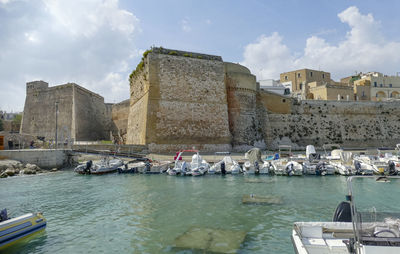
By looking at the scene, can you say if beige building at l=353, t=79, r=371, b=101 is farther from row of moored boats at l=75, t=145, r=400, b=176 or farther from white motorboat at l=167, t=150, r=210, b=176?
white motorboat at l=167, t=150, r=210, b=176

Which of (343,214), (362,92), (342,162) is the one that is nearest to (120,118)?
(342,162)

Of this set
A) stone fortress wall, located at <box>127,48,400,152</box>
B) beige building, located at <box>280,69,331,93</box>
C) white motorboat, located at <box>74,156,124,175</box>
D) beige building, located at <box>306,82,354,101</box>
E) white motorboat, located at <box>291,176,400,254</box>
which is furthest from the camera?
beige building, located at <box>280,69,331,93</box>

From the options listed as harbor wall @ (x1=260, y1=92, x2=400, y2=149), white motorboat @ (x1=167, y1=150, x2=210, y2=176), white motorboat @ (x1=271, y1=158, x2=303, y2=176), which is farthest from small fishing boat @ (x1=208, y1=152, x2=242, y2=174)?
harbor wall @ (x1=260, y1=92, x2=400, y2=149)

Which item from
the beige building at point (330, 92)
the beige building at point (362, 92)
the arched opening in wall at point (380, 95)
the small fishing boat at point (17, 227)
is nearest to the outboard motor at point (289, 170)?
the small fishing boat at point (17, 227)

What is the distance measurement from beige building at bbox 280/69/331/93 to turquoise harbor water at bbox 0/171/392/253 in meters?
34.0

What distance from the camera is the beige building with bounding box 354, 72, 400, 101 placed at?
45.5 metres

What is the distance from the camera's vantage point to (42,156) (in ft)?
71.3

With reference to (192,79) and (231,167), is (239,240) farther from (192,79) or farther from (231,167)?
(192,79)

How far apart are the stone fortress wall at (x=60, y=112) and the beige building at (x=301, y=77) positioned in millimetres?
33757

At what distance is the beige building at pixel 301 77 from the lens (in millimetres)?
47125

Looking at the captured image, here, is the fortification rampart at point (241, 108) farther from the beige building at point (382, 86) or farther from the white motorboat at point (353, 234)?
the beige building at point (382, 86)

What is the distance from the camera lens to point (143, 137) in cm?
2467

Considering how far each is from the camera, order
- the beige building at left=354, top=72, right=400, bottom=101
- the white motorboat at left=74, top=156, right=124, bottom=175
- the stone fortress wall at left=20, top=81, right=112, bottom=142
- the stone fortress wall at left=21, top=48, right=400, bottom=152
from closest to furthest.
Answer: the white motorboat at left=74, top=156, right=124, bottom=175
the stone fortress wall at left=21, top=48, right=400, bottom=152
the stone fortress wall at left=20, top=81, right=112, bottom=142
the beige building at left=354, top=72, right=400, bottom=101

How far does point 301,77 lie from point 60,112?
38174 mm
